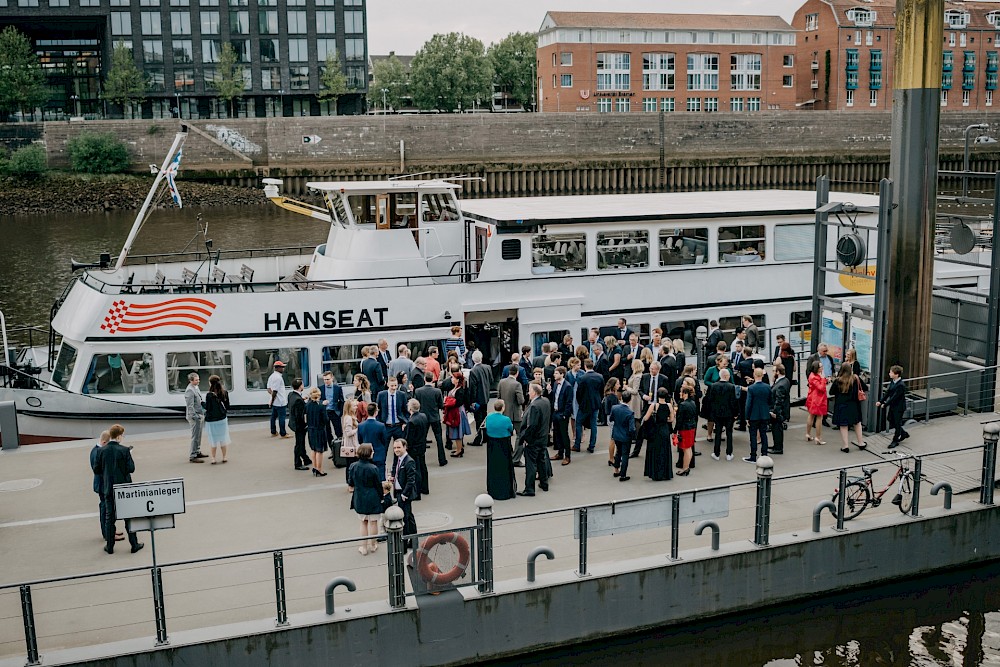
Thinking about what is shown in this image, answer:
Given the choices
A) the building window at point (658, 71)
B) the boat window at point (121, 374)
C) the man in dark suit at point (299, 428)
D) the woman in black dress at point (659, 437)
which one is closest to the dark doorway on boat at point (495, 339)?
the man in dark suit at point (299, 428)

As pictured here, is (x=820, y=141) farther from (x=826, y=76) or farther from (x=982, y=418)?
(x=982, y=418)

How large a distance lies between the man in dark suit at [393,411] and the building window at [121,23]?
3258 inches

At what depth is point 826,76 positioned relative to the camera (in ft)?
349

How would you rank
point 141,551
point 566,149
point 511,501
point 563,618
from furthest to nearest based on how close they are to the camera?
1. point 566,149
2. point 511,501
3. point 141,551
4. point 563,618

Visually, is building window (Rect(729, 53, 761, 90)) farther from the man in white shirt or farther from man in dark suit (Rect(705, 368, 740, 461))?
the man in white shirt

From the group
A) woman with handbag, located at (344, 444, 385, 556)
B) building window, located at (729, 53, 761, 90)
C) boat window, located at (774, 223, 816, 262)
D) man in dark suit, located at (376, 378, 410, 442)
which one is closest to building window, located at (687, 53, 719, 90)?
building window, located at (729, 53, 761, 90)

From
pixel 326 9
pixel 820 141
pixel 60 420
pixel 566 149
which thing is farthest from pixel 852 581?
pixel 326 9

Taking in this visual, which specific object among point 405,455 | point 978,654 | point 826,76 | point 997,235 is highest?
point 826,76

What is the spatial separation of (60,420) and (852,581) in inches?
526

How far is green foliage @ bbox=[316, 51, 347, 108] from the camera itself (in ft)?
296

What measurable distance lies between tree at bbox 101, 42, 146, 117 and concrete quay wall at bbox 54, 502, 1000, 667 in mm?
83818

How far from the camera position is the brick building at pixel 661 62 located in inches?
4008

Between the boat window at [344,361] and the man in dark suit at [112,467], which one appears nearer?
the man in dark suit at [112,467]

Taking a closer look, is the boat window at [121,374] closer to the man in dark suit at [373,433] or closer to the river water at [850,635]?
the man in dark suit at [373,433]
